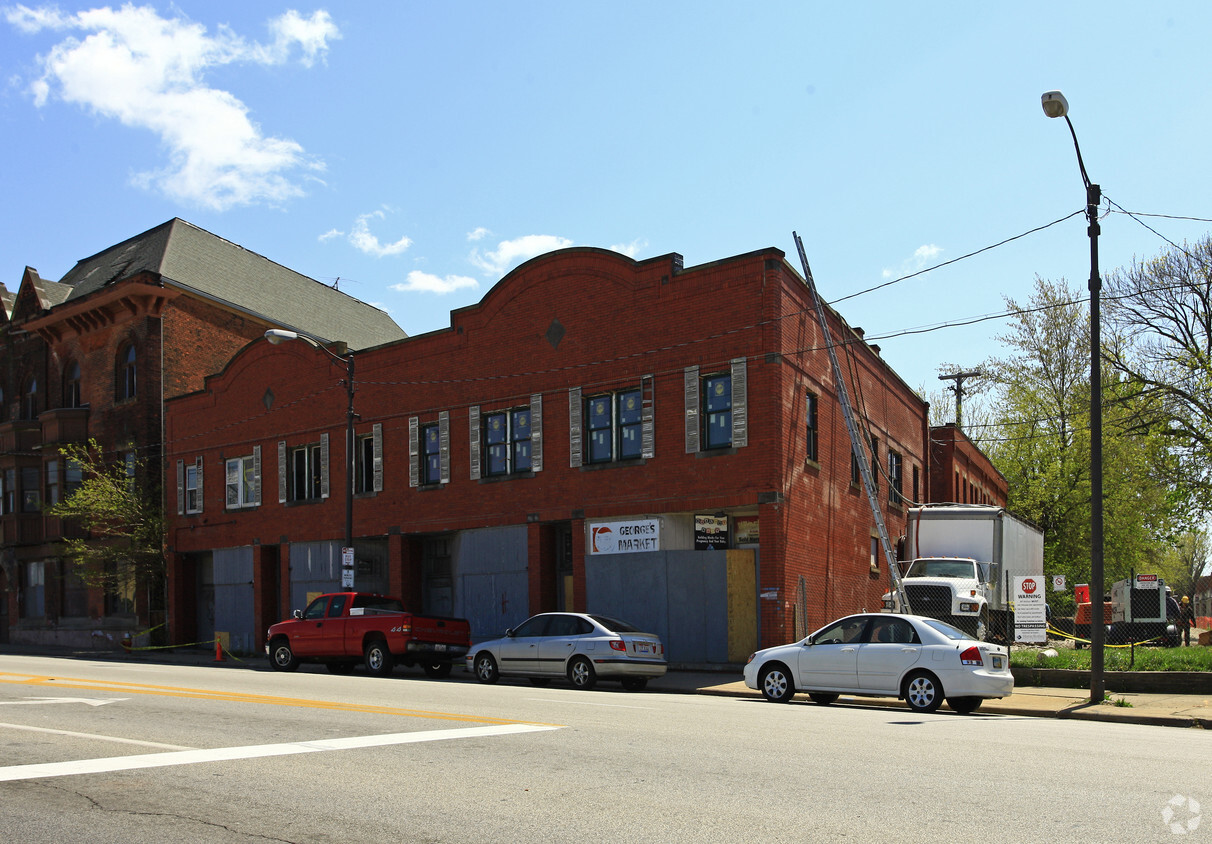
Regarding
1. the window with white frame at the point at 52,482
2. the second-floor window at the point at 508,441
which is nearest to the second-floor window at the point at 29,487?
the window with white frame at the point at 52,482

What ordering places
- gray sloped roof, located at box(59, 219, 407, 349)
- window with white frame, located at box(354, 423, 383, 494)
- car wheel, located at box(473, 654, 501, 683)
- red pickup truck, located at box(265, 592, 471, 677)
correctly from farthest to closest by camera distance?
gray sloped roof, located at box(59, 219, 407, 349), window with white frame, located at box(354, 423, 383, 494), red pickup truck, located at box(265, 592, 471, 677), car wheel, located at box(473, 654, 501, 683)

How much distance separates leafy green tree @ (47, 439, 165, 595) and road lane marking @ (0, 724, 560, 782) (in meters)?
29.0

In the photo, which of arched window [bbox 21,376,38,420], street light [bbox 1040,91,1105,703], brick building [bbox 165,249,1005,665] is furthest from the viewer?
arched window [bbox 21,376,38,420]

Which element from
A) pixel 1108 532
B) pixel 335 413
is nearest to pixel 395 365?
pixel 335 413

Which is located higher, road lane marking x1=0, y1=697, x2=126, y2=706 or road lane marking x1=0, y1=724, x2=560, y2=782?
road lane marking x1=0, y1=724, x2=560, y2=782

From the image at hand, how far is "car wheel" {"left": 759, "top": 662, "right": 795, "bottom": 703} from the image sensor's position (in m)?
16.8

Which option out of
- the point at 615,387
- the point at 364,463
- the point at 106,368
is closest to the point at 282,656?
the point at 364,463

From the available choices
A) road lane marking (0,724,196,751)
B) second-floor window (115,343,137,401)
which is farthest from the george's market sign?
second-floor window (115,343,137,401)

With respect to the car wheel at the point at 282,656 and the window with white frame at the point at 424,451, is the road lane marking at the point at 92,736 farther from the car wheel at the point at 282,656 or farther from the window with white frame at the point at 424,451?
the window with white frame at the point at 424,451

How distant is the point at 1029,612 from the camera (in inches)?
765

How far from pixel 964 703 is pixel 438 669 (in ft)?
39.9

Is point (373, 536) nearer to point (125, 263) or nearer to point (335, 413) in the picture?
point (335, 413)

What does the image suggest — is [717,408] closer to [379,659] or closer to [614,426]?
[614,426]

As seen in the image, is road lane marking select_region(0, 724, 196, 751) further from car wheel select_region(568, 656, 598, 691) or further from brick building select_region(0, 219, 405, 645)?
brick building select_region(0, 219, 405, 645)
